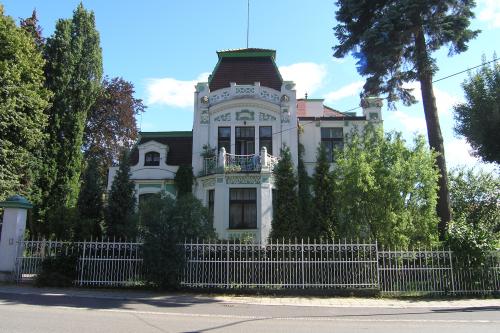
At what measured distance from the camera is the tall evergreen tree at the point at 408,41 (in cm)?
1800

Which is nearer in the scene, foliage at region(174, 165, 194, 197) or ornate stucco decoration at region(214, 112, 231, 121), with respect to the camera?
foliage at region(174, 165, 194, 197)

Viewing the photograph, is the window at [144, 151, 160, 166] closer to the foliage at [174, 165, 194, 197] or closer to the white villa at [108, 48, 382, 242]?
the white villa at [108, 48, 382, 242]

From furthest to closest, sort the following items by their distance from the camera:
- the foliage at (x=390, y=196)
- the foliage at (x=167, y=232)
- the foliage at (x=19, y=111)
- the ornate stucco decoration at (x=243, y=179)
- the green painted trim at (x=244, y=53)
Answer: the green painted trim at (x=244, y=53), the ornate stucco decoration at (x=243, y=179), the foliage at (x=19, y=111), the foliage at (x=390, y=196), the foliage at (x=167, y=232)

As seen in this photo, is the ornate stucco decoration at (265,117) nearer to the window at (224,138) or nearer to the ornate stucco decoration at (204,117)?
the window at (224,138)

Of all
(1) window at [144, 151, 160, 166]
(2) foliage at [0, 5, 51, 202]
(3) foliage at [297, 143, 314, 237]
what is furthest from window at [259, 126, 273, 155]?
(2) foliage at [0, 5, 51, 202]

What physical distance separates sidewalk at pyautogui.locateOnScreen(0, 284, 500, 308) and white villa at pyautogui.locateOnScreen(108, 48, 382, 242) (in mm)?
8040

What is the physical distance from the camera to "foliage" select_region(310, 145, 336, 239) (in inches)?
712

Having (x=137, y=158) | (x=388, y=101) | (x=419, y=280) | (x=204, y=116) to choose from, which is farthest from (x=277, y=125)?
(x=419, y=280)

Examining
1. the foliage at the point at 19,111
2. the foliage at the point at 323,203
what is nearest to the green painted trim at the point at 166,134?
the foliage at the point at 19,111

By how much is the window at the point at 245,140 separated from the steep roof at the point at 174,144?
324 centimetres

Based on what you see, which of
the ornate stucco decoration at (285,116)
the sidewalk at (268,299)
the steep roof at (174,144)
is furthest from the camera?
the steep roof at (174,144)

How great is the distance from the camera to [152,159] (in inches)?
1003

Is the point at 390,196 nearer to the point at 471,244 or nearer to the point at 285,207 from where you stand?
the point at 471,244

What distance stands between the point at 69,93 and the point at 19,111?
141 inches
